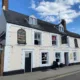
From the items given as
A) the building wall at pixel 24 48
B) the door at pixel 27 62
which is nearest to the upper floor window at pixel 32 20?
the building wall at pixel 24 48

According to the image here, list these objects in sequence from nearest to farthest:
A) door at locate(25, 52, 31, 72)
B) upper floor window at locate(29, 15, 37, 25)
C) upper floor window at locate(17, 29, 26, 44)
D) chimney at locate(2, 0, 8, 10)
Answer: upper floor window at locate(17, 29, 26, 44), door at locate(25, 52, 31, 72), chimney at locate(2, 0, 8, 10), upper floor window at locate(29, 15, 37, 25)

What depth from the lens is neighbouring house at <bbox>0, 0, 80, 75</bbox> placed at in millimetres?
16656

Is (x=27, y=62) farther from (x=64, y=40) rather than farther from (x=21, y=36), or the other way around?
(x=64, y=40)

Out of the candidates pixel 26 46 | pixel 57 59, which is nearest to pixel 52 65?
pixel 57 59

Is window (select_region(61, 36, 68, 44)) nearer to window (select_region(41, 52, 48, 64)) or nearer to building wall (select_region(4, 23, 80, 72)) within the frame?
building wall (select_region(4, 23, 80, 72))

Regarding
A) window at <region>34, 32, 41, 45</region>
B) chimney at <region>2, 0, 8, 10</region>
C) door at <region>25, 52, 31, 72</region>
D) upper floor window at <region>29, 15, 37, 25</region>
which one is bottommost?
door at <region>25, 52, 31, 72</region>

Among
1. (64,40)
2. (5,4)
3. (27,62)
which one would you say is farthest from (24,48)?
(64,40)

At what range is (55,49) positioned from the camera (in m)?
23.3

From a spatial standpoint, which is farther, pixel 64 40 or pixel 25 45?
pixel 64 40

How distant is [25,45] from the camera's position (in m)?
18.5

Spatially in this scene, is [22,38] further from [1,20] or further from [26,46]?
[1,20]

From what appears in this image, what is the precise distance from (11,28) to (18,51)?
2855 millimetres

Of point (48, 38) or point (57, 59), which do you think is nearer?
point (48, 38)

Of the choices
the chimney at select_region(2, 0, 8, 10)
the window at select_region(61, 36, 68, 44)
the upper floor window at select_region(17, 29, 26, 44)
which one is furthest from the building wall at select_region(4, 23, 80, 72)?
the chimney at select_region(2, 0, 8, 10)
